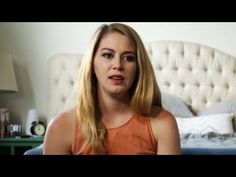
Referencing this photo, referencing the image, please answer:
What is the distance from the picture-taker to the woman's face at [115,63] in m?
1.00

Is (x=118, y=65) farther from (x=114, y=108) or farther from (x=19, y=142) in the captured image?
(x=19, y=142)

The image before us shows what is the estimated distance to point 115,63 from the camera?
39.4 inches

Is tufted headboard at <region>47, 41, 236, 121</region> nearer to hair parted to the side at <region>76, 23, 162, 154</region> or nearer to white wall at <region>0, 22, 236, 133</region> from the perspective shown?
white wall at <region>0, 22, 236, 133</region>

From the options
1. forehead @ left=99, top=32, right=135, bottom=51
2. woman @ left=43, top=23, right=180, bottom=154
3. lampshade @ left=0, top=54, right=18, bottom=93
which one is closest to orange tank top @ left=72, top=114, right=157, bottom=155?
woman @ left=43, top=23, right=180, bottom=154

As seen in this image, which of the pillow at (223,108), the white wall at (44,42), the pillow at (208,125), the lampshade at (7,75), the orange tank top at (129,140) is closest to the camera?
the orange tank top at (129,140)

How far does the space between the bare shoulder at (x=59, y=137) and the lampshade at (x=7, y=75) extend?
1927 millimetres

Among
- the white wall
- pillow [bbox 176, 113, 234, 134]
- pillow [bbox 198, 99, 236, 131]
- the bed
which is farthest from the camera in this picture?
the white wall

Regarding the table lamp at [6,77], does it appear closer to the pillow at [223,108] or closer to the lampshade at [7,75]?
the lampshade at [7,75]

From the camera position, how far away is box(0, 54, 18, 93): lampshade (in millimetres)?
2795

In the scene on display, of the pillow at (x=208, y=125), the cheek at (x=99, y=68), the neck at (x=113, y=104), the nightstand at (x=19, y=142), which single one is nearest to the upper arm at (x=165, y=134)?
the neck at (x=113, y=104)

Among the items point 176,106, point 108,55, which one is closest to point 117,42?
point 108,55

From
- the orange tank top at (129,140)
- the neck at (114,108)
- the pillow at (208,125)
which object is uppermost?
the neck at (114,108)
